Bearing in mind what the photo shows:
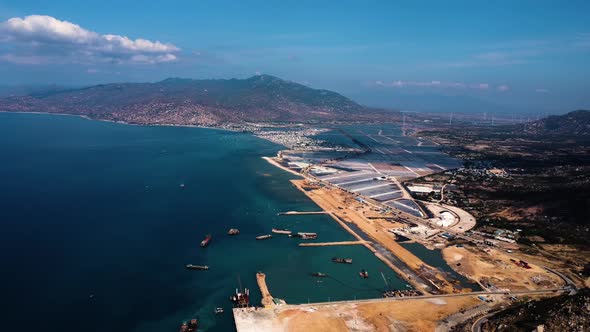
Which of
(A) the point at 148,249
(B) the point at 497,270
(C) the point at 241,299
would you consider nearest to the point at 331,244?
(C) the point at 241,299

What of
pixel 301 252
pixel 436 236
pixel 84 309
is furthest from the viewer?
pixel 436 236

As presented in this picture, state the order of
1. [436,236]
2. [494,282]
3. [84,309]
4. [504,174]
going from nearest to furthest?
1. [84,309]
2. [494,282]
3. [436,236]
4. [504,174]

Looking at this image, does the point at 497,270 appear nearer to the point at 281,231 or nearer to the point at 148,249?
the point at 281,231

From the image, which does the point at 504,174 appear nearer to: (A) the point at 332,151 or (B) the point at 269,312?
(A) the point at 332,151

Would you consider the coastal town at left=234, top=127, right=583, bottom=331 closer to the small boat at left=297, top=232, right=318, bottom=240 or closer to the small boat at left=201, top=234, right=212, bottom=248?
the small boat at left=297, top=232, right=318, bottom=240

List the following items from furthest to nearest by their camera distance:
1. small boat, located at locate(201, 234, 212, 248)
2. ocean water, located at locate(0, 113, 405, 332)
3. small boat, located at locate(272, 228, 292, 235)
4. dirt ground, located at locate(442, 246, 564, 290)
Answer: small boat, located at locate(272, 228, 292, 235), small boat, located at locate(201, 234, 212, 248), dirt ground, located at locate(442, 246, 564, 290), ocean water, located at locate(0, 113, 405, 332)

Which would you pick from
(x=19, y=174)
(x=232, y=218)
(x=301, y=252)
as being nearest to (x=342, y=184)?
(x=232, y=218)

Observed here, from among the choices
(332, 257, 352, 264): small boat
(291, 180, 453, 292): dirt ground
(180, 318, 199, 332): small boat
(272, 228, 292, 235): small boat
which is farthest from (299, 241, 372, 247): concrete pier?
(180, 318, 199, 332): small boat
